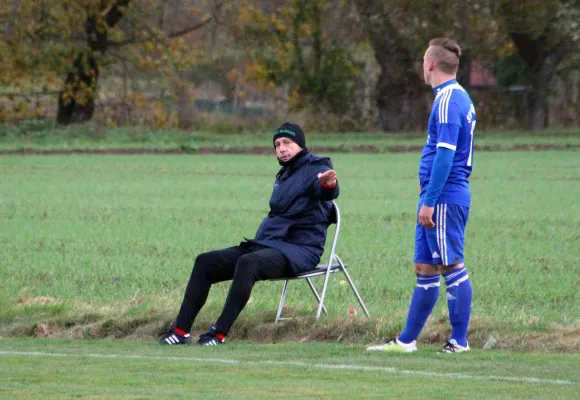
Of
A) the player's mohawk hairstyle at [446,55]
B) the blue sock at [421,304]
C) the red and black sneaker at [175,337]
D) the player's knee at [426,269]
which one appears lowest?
the red and black sneaker at [175,337]

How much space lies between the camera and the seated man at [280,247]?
853cm

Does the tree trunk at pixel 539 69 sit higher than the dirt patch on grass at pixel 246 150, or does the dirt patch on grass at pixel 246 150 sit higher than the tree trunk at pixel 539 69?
the tree trunk at pixel 539 69

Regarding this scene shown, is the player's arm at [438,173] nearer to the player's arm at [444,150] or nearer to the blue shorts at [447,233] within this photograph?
the player's arm at [444,150]

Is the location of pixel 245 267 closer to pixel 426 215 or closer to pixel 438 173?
pixel 426 215

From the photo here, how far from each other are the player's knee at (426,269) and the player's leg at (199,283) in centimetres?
138

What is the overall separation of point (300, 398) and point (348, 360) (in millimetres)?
1398

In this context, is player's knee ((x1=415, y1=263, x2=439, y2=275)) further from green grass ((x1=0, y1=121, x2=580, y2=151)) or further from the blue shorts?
green grass ((x1=0, y1=121, x2=580, y2=151))

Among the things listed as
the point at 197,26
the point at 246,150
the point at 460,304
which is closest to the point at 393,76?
the point at 197,26

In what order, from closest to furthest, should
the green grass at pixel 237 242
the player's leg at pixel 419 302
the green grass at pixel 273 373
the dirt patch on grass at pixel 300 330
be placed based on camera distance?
the green grass at pixel 273 373 < the player's leg at pixel 419 302 < the dirt patch on grass at pixel 300 330 < the green grass at pixel 237 242

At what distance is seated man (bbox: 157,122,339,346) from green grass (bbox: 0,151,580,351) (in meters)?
0.54

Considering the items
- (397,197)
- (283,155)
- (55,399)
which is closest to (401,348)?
(283,155)

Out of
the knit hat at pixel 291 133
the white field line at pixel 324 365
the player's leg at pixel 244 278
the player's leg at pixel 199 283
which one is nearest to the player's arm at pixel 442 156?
the white field line at pixel 324 365

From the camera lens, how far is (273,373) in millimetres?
7137

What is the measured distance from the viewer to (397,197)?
22703 mm
